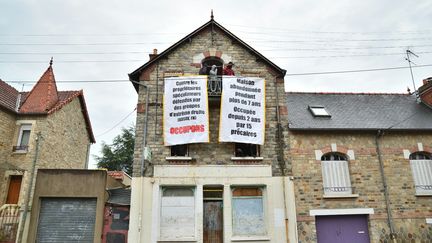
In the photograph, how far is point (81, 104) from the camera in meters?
23.0

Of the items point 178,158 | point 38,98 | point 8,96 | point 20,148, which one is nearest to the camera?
point 178,158

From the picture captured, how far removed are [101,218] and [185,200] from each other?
323 centimetres

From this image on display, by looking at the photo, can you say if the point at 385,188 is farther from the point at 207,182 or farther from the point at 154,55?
the point at 154,55

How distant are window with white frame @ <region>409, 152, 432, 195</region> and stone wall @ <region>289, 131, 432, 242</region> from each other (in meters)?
0.30

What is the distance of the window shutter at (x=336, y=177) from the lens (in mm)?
13000

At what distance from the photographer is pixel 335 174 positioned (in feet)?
43.4

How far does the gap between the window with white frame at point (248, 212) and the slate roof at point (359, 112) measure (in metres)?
3.16

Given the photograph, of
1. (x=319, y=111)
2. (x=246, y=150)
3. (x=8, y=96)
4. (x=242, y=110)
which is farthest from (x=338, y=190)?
(x=8, y=96)

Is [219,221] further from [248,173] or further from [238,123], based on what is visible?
[238,123]

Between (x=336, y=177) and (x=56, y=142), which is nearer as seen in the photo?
(x=336, y=177)

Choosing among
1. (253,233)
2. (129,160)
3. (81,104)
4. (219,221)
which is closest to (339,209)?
(253,233)

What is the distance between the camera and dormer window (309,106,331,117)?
1446 cm

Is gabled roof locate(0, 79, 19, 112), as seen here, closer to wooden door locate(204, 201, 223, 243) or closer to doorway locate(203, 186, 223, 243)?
doorway locate(203, 186, 223, 243)

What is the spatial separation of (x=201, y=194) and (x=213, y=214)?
0.92 meters
